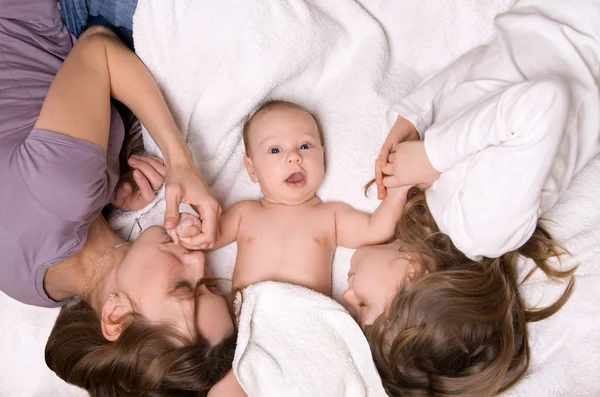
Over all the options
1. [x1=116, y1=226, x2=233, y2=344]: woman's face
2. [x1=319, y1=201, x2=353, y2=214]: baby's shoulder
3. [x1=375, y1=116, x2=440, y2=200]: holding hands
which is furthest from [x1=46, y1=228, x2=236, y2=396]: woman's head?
[x1=375, y1=116, x2=440, y2=200]: holding hands

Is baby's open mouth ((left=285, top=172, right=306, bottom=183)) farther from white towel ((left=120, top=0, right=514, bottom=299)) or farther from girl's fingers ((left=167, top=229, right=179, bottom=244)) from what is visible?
girl's fingers ((left=167, top=229, right=179, bottom=244))

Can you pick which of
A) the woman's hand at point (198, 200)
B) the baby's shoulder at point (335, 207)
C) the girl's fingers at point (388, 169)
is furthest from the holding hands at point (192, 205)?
the girl's fingers at point (388, 169)

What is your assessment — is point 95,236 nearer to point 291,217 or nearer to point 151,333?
point 151,333

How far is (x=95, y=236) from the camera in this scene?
1351 mm

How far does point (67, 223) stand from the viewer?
1.23 meters

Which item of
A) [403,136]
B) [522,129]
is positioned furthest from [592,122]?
[403,136]

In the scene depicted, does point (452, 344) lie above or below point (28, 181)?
below

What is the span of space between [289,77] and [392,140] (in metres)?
0.29

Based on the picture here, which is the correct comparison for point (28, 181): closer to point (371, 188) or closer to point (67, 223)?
point (67, 223)

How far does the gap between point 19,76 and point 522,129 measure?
1063 mm

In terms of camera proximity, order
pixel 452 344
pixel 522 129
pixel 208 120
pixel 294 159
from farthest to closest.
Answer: pixel 208 120 → pixel 294 159 → pixel 452 344 → pixel 522 129

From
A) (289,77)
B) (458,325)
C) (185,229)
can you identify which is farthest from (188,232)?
(458,325)

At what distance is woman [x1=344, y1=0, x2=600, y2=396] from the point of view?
1.09 meters

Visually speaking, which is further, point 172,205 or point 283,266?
point 283,266
